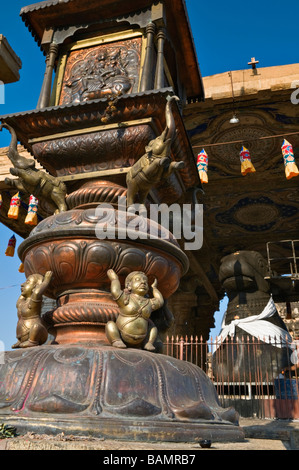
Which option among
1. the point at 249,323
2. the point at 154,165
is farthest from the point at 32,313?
the point at 249,323

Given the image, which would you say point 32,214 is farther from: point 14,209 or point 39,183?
point 39,183

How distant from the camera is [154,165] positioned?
2.73 m

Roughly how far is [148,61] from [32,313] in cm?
230

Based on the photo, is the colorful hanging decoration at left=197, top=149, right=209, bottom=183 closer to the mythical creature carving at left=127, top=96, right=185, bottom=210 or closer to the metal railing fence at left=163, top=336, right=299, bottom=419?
the metal railing fence at left=163, top=336, right=299, bottom=419

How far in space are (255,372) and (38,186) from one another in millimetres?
6226

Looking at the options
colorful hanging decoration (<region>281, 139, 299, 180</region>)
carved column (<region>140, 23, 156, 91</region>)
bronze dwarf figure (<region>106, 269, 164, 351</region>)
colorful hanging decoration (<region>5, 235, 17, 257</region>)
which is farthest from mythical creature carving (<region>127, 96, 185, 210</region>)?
colorful hanging decoration (<region>5, 235, 17, 257</region>)

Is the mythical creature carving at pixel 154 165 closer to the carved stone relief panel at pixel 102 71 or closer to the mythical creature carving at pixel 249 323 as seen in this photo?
the carved stone relief panel at pixel 102 71

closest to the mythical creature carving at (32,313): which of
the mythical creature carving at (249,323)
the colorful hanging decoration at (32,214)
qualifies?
the mythical creature carving at (249,323)

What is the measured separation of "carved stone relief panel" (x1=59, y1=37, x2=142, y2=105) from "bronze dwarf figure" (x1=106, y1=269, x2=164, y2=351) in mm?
1743

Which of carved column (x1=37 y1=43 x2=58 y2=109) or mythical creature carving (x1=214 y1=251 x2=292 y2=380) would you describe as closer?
carved column (x1=37 y1=43 x2=58 y2=109)

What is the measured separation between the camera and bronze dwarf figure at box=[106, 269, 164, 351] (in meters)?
2.20

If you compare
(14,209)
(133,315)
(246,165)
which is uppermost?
(246,165)

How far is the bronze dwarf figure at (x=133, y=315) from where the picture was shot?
86.6 inches
